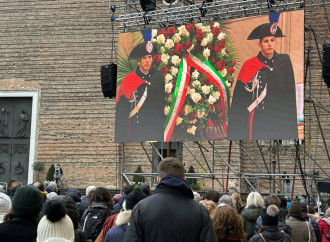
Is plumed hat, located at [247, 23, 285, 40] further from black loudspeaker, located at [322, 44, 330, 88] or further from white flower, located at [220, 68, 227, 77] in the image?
black loudspeaker, located at [322, 44, 330, 88]

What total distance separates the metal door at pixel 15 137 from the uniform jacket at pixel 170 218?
22077 mm

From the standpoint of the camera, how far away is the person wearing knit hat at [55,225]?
165 inches

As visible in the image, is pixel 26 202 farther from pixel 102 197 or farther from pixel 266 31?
pixel 266 31

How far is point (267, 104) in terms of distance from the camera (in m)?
12.0

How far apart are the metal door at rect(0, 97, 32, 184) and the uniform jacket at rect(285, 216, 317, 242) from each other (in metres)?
19.7

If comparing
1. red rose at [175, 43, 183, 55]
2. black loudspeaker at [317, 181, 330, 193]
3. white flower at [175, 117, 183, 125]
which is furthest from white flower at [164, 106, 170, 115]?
black loudspeaker at [317, 181, 330, 193]

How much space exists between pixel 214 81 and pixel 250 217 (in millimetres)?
5892

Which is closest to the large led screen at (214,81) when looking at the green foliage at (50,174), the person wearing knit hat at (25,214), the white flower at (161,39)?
the white flower at (161,39)

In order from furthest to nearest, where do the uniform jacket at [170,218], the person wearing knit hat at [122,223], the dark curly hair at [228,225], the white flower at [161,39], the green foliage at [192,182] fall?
the green foliage at [192,182]
the white flower at [161,39]
the person wearing knit hat at [122,223]
the dark curly hair at [228,225]
the uniform jacket at [170,218]

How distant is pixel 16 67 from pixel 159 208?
23065mm

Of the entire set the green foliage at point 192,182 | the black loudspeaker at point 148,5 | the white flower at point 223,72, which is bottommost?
the green foliage at point 192,182

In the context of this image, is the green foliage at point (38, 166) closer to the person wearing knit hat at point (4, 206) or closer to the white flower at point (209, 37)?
the white flower at point (209, 37)

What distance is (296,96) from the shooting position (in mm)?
11773

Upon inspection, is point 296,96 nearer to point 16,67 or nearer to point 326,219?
point 326,219
